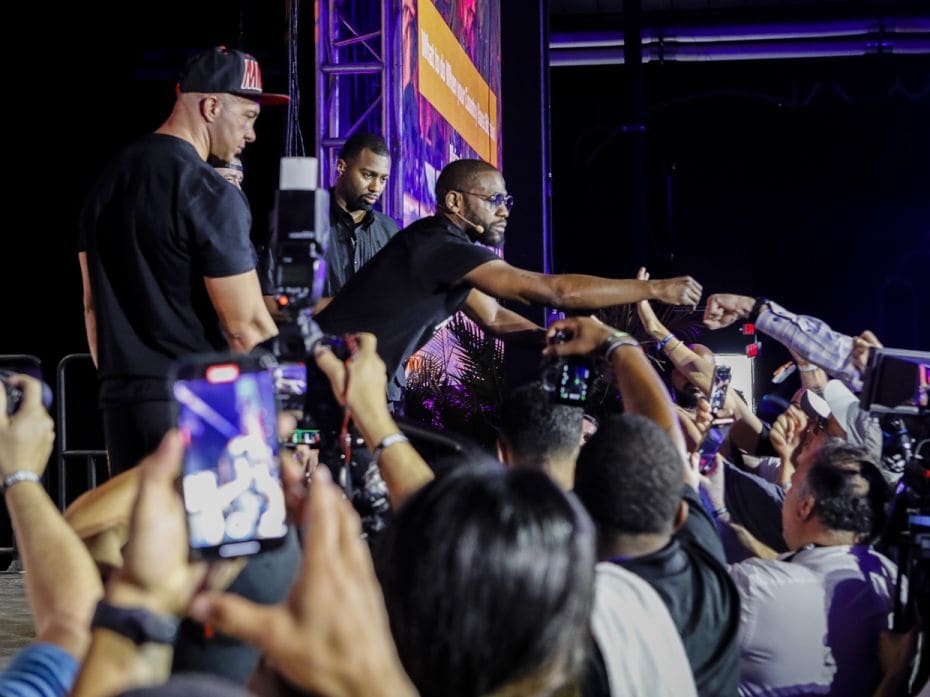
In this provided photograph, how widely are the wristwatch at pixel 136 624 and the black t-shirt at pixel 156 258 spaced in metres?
1.76

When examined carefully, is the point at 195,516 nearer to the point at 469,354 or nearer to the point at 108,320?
the point at 108,320

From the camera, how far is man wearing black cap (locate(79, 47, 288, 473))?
2.79m

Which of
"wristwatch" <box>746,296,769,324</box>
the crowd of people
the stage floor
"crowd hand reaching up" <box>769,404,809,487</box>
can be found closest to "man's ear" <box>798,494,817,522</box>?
the crowd of people

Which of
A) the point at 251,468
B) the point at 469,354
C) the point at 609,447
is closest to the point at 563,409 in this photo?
the point at 609,447

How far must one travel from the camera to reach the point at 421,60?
23.0 ft

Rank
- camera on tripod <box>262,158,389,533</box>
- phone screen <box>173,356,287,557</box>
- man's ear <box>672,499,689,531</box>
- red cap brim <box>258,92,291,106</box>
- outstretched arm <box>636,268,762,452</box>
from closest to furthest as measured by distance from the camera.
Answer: phone screen <box>173,356,287,557</box>, camera on tripod <box>262,158,389,533</box>, man's ear <box>672,499,689,531</box>, red cap brim <box>258,92,291,106</box>, outstretched arm <box>636,268,762,452</box>

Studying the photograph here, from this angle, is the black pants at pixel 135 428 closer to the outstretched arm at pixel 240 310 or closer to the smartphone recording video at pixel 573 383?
the outstretched arm at pixel 240 310

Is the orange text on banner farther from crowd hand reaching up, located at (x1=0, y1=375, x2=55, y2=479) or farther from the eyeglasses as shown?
crowd hand reaching up, located at (x1=0, y1=375, x2=55, y2=479)

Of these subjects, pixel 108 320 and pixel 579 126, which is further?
pixel 579 126

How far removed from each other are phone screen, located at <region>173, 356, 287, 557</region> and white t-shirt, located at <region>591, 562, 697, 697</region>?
65 centimetres

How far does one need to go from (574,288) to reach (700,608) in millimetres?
1437

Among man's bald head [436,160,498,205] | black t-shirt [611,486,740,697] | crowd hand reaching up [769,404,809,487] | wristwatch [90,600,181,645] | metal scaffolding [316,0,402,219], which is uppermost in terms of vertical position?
metal scaffolding [316,0,402,219]

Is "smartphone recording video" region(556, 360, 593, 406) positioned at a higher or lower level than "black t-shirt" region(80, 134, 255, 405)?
lower

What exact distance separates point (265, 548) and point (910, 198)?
1376 centimetres
